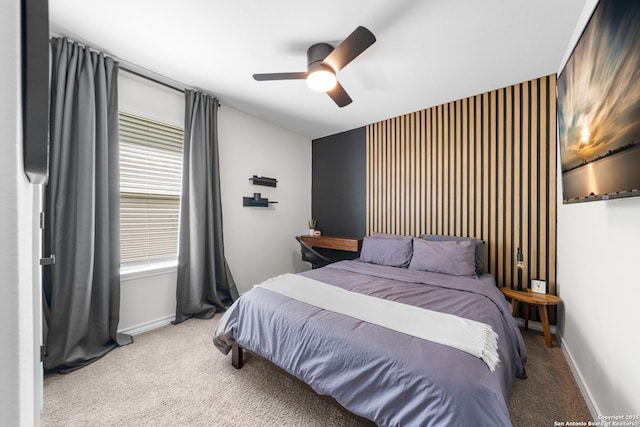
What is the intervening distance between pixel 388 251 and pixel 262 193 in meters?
1.98

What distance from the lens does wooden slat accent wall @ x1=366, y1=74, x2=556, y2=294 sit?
2.47m

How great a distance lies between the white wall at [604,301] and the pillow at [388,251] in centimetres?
134

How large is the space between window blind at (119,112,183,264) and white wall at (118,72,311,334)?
17cm

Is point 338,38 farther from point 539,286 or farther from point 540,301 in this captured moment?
point 539,286

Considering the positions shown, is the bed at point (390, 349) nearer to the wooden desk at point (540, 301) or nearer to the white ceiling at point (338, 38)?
the wooden desk at point (540, 301)

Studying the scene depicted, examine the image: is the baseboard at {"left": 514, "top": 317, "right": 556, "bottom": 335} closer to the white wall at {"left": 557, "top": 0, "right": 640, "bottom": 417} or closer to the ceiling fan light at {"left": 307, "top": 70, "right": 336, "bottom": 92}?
the white wall at {"left": 557, "top": 0, "right": 640, "bottom": 417}

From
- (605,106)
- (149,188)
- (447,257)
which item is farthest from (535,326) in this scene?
(149,188)

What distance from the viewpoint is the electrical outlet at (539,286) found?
7.77ft

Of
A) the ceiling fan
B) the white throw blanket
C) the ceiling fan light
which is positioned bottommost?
the white throw blanket

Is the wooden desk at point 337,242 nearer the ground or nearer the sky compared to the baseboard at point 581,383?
nearer the sky

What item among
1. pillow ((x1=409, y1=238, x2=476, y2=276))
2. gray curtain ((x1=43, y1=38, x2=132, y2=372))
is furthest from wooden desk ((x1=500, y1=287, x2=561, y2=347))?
gray curtain ((x1=43, y1=38, x2=132, y2=372))

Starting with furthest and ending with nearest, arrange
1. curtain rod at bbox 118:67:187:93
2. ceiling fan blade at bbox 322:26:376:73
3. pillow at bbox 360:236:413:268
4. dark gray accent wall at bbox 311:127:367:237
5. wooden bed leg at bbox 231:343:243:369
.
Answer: dark gray accent wall at bbox 311:127:367:237
pillow at bbox 360:236:413:268
curtain rod at bbox 118:67:187:93
wooden bed leg at bbox 231:343:243:369
ceiling fan blade at bbox 322:26:376:73

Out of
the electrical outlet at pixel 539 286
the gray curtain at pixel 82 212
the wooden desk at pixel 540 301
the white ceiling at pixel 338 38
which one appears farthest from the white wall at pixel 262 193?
the electrical outlet at pixel 539 286

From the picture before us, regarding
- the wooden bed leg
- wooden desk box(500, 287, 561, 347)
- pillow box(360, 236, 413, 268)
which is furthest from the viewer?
pillow box(360, 236, 413, 268)
